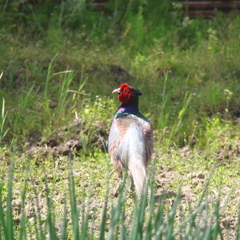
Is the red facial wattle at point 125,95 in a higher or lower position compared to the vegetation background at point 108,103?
higher

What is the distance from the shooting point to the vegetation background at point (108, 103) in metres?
3.90

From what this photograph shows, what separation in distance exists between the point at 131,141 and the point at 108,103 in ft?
5.09

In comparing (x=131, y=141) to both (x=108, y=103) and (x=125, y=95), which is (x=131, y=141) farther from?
(x=108, y=103)

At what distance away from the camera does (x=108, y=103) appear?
5590 millimetres

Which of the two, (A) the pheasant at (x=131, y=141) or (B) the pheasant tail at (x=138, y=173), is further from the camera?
(A) the pheasant at (x=131, y=141)

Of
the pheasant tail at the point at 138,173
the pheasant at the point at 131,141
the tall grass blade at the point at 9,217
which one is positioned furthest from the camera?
the pheasant at the point at 131,141

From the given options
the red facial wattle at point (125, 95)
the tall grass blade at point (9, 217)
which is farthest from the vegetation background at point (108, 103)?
the red facial wattle at point (125, 95)

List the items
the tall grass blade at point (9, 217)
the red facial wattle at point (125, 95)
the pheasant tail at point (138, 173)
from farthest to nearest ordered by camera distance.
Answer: the red facial wattle at point (125, 95) → the pheasant tail at point (138, 173) → the tall grass blade at point (9, 217)

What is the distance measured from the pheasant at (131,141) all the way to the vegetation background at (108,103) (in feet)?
0.74

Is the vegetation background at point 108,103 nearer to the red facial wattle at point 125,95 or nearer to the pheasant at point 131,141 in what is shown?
the pheasant at point 131,141

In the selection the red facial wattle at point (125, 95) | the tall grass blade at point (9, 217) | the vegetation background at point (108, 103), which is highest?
the tall grass blade at point (9, 217)

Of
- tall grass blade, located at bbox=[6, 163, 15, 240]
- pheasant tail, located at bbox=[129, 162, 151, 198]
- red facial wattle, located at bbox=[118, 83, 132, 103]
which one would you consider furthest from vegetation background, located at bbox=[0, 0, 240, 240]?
→ red facial wattle, located at bbox=[118, 83, 132, 103]

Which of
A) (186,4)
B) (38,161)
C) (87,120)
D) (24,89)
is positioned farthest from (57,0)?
(38,161)

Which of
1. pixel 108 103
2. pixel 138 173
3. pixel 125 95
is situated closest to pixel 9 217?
pixel 138 173
